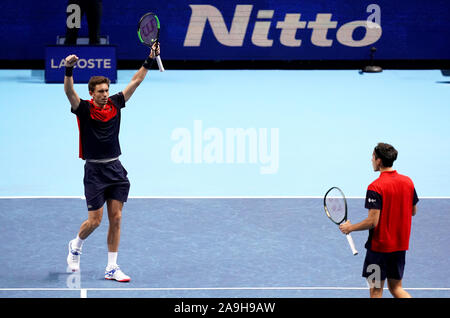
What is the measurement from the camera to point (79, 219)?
8.80 meters

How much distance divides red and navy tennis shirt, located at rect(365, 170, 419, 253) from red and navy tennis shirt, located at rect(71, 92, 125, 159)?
7.98 feet

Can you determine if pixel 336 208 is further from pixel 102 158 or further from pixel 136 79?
pixel 136 79

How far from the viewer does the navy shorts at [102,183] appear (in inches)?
276

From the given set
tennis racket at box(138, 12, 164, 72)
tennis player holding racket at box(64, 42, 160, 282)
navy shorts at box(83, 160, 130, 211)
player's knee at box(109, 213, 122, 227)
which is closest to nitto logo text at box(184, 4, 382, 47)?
tennis racket at box(138, 12, 164, 72)

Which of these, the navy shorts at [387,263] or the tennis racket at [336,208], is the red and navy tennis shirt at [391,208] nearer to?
the navy shorts at [387,263]

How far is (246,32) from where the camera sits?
717 inches

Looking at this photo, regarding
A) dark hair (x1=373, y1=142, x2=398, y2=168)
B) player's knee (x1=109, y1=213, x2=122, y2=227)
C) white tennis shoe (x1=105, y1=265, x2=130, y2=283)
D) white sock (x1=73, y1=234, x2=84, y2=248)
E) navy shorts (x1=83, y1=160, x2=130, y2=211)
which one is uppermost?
dark hair (x1=373, y1=142, x2=398, y2=168)

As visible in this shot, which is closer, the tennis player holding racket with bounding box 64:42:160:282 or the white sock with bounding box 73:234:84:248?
the tennis player holding racket with bounding box 64:42:160:282

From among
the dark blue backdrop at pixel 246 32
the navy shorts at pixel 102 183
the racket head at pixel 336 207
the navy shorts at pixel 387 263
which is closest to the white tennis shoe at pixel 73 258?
the navy shorts at pixel 102 183

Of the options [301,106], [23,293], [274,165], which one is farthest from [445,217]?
[301,106]

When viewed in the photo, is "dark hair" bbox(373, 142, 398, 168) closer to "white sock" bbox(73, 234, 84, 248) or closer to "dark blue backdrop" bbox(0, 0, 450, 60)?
"white sock" bbox(73, 234, 84, 248)

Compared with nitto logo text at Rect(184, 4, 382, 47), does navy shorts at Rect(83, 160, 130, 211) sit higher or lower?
lower

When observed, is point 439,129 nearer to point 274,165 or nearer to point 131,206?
point 274,165

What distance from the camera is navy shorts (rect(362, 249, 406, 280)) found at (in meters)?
5.86
